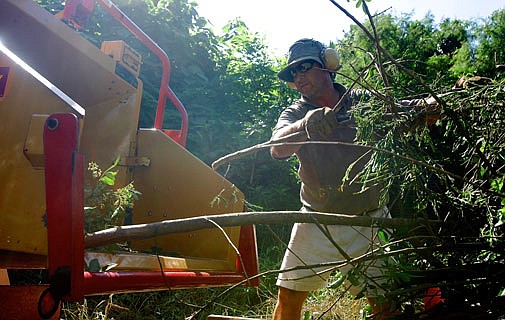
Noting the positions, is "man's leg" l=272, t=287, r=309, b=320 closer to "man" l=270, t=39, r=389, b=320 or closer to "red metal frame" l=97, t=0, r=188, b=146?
"man" l=270, t=39, r=389, b=320

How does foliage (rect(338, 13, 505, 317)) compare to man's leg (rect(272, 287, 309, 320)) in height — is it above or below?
above

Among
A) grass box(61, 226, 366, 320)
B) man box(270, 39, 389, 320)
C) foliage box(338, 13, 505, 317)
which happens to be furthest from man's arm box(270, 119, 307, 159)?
grass box(61, 226, 366, 320)

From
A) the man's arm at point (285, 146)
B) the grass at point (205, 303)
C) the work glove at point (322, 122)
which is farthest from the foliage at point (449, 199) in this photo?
the grass at point (205, 303)

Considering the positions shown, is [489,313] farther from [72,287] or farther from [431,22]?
[431,22]

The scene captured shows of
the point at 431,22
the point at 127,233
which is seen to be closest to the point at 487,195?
the point at 127,233

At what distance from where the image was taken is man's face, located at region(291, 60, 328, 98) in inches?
126

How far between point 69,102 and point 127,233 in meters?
0.65

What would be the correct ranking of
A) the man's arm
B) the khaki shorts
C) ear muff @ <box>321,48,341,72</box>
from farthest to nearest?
ear muff @ <box>321,48,341,72</box> → the khaki shorts → the man's arm

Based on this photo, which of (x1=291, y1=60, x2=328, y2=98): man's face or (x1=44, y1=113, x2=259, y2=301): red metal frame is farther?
(x1=291, y1=60, x2=328, y2=98): man's face

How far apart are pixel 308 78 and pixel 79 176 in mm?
1859

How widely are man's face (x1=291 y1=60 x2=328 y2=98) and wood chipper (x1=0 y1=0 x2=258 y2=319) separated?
785 mm

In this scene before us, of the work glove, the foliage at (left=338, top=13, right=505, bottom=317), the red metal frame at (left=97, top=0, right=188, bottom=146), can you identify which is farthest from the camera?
the red metal frame at (left=97, top=0, right=188, bottom=146)

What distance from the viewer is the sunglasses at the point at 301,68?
3186 millimetres

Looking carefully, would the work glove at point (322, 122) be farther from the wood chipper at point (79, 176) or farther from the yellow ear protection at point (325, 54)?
the yellow ear protection at point (325, 54)
